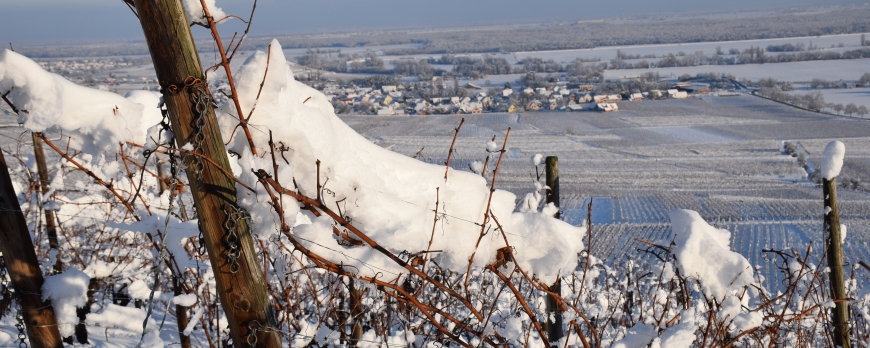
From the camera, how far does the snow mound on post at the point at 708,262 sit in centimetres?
165

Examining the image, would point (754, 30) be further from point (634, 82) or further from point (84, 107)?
point (84, 107)

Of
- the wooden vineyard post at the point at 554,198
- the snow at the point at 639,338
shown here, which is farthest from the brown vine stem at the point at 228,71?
the snow at the point at 639,338

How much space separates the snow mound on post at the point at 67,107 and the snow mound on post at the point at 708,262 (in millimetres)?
1710

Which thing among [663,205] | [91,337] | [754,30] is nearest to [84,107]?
[91,337]

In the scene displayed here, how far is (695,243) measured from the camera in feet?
5.53

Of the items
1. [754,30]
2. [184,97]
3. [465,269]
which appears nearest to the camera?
[184,97]

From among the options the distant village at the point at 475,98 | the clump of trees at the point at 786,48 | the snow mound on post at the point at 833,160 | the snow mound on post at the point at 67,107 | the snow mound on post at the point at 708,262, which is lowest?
the distant village at the point at 475,98

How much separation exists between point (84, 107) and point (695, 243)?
74.2 inches

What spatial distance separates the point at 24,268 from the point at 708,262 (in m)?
2.51

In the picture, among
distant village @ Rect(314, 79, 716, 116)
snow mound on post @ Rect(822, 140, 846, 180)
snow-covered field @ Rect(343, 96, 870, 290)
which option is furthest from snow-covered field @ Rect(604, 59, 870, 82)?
snow mound on post @ Rect(822, 140, 846, 180)

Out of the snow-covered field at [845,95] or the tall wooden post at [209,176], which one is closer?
the tall wooden post at [209,176]

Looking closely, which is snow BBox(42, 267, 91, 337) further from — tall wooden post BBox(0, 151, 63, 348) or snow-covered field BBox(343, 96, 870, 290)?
snow-covered field BBox(343, 96, 870, 290)

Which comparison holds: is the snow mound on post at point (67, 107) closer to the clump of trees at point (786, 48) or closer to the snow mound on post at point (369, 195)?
the snow mound on post at point (369, 195)

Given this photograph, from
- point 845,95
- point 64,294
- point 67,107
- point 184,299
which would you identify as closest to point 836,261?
point 184,299
